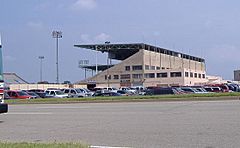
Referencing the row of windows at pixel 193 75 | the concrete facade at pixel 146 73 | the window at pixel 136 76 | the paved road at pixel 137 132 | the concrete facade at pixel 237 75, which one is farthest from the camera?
the concrete facade at pixel 237 75

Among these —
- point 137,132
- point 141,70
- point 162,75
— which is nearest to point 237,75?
point 141,70

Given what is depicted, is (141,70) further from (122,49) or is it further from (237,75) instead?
(237,75)

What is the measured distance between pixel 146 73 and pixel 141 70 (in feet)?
7.76

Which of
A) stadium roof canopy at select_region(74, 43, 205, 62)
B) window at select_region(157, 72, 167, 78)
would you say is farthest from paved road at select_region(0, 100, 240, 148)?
stadium roof canopy at select_region(74, 43, 205, 62)

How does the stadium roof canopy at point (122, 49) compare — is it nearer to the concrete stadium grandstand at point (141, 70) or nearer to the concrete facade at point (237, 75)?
the concrete stadium grandstand at point (141, 70)

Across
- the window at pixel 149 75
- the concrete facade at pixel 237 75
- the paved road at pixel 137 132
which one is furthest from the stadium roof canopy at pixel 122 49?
the paved road at pixel 137 132

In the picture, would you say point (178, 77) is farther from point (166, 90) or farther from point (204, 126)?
point (204, 126)

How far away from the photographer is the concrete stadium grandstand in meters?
121

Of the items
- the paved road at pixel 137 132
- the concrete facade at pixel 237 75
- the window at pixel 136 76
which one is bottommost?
the paved road at pixel 137 132

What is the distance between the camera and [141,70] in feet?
424

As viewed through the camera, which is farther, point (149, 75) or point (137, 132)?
point (149, 75)

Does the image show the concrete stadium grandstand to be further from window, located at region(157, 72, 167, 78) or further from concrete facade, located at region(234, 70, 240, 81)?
concrete facade, located at region(234, 70, 240, 81)

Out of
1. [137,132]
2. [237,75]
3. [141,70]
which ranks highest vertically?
[141,70]

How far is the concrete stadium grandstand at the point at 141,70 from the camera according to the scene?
396 feet
